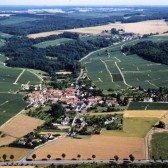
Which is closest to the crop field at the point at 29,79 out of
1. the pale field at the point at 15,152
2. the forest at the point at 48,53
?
the forest at the point at 48,53

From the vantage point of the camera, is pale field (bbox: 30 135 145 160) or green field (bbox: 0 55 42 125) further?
green field (bbox: 0 55 42 125)

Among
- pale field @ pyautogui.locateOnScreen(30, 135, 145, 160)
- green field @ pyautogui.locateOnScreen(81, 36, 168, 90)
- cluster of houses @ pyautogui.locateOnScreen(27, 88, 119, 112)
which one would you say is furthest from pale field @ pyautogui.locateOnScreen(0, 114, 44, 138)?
green field @ pyautogui.locateOnScreen(81, 36, 168, 90)

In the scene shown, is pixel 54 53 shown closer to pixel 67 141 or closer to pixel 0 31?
pixel 0 31

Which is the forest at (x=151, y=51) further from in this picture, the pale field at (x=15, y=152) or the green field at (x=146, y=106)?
the pale field at (x=15, y=152)

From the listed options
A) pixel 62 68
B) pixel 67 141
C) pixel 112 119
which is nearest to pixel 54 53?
pixel 62 68

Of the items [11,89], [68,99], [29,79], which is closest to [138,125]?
[68,99]

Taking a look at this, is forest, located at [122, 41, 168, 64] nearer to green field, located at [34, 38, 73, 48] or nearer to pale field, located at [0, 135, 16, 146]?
green field, located at [34, 38, 73, 48]
